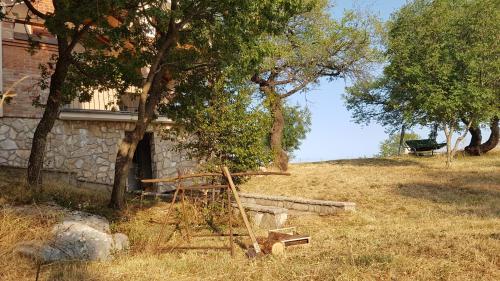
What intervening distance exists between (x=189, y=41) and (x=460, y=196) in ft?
29.8

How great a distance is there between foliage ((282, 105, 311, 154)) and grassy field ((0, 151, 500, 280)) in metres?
28.1

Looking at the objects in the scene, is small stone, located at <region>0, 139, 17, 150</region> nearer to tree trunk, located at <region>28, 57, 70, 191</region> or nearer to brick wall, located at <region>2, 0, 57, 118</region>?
brick wall, located at <region>2, 0, 57, 118</region>

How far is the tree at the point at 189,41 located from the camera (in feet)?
32.5

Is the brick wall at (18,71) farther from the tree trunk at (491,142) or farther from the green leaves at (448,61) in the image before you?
the tree trunk at (491,142)

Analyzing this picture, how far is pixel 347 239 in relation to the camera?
8.65 m

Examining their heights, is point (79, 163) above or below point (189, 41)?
below

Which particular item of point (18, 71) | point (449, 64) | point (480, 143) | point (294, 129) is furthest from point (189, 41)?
point (294, 129)

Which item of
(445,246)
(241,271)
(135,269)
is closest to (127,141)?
(135,269)

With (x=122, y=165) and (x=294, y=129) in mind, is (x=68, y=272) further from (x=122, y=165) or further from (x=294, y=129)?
(x=294, y=129)

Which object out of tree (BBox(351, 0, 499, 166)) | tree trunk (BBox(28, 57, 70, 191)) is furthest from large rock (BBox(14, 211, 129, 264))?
tree (BBox(351, 0, 499, 166))

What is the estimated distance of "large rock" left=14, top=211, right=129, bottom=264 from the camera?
23.5 ft

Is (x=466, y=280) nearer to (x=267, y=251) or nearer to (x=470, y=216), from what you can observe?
(x=267, y=251)

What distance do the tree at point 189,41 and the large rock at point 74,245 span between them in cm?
272

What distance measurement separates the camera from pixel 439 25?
2077 cm
